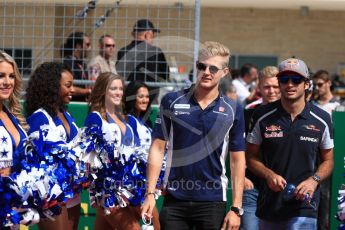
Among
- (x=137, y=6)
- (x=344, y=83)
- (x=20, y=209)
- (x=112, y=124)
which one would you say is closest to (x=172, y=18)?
(x=137, y=6)

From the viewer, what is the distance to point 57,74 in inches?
322

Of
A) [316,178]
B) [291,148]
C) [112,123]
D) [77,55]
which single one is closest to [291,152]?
[291,148]

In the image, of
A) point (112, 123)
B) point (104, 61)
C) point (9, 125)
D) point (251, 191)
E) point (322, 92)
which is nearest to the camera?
point (9, 125)

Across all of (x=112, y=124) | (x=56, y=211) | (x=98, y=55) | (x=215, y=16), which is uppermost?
(x=215, y=16)

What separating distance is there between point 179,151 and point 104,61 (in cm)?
442

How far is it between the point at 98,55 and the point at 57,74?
2.74 metres

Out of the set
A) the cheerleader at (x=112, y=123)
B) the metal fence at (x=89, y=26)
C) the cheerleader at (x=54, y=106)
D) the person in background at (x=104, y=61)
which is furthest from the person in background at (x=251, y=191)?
the person in background at (x=104, y=61)

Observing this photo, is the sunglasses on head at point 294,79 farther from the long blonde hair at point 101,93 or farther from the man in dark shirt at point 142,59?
the man in dark shirt at point 142,59

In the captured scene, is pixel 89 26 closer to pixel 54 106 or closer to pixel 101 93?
pixel 101 93

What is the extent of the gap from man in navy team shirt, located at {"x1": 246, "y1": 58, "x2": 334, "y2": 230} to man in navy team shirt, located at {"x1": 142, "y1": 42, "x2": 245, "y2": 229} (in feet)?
1.81

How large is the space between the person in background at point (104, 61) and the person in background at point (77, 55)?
10 centimetres

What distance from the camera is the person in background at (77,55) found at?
10680mm

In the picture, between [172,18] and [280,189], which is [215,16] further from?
[280,189]

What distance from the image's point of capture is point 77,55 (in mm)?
10875
